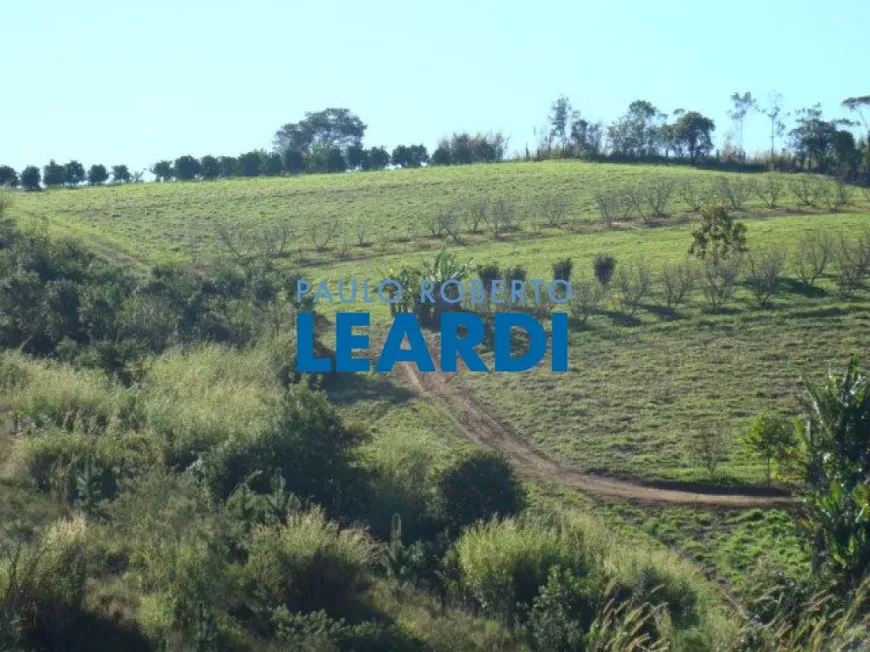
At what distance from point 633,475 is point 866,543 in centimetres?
703

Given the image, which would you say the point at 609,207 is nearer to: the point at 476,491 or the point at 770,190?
the point at 770,190

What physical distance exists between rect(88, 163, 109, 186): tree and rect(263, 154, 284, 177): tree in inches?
386

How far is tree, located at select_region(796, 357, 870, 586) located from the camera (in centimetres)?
1483

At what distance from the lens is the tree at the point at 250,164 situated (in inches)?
2744

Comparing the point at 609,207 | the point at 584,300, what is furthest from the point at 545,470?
the point at 609,207

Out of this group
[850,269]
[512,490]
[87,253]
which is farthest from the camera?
[87,253]

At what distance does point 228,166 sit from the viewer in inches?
2734

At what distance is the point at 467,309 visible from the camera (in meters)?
32.8

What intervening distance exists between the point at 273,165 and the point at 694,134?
26434 mm

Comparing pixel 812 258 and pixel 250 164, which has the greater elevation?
pixel 250 164

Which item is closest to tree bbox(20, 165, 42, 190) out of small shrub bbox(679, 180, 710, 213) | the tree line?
the tree line

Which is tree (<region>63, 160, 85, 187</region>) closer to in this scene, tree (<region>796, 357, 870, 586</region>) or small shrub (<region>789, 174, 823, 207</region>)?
small shrub (<region>789, 174, 823, 207</region>)

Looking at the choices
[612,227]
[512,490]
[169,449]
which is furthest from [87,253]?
[512,490]

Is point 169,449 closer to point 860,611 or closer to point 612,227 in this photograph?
point 860,611
